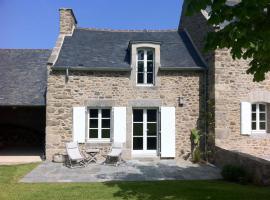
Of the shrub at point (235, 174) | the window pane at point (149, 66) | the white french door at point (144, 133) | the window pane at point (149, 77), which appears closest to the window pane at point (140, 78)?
the window pane at point (149, 77)

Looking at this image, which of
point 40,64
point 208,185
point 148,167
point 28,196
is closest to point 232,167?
point 208,185

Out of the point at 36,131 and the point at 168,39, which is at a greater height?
the point at 168,39

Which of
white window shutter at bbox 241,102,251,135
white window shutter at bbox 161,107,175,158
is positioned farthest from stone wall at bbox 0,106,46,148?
white window shutter at bbox 241,102,251,135

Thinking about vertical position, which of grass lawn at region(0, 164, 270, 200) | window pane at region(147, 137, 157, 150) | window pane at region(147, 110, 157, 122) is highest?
window pane at region(147, 110, 157, 122)

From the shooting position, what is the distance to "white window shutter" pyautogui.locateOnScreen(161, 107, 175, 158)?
1303cm

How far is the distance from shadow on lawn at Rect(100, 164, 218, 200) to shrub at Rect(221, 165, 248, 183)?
711 mm

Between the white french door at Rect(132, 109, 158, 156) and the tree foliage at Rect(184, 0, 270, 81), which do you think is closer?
the tree foliage at Rect(184, 0, 270, 81)

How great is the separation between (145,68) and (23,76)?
19.7 feet

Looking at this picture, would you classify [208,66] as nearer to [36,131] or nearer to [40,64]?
[40,64]

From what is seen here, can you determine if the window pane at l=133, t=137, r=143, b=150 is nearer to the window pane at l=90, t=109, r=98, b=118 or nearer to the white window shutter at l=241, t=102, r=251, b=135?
the window pane at l=90, t=109, r=98, b=118

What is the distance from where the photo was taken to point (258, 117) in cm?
1318

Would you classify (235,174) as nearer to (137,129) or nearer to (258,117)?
(258,117)

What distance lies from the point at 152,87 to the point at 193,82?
1705 millimetres

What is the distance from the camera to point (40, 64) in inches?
643
